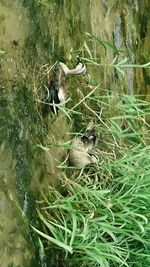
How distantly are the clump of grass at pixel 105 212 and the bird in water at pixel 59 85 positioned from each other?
0.16m

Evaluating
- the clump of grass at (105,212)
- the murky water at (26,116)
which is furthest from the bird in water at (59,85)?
the clump of grass at (105,212)

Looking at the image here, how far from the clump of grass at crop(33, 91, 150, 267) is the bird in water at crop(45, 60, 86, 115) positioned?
16 centimetres

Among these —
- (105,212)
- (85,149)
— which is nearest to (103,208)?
(105,212)

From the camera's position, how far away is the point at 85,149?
5.85ft

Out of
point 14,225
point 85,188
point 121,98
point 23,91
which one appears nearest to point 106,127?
point 121,98

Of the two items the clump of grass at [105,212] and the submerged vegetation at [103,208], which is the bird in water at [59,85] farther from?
the clump of grass at [105,212]

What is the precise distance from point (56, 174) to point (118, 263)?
1.03ft

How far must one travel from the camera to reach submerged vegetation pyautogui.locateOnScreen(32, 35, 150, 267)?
62.6 inches

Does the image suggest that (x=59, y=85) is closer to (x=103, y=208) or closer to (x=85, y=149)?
(x=85, y=149)

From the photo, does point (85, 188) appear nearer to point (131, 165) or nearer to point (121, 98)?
point (131, 165)

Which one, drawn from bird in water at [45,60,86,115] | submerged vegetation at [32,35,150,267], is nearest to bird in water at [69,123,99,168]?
submerged vegetation at [32,35,150,267]

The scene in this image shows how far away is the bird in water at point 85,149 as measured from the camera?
1.76 m

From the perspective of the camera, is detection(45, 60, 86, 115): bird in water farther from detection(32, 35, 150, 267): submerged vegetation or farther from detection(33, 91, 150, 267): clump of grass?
detection(33, 91, 150, 267): clump of grass

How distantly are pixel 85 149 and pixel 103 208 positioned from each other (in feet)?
0.69
